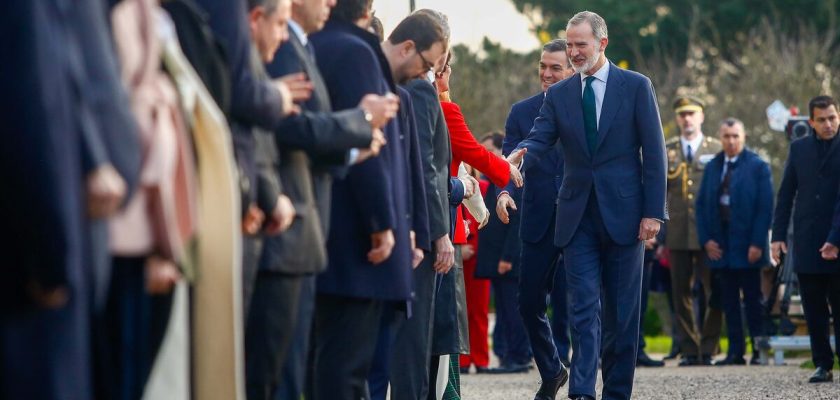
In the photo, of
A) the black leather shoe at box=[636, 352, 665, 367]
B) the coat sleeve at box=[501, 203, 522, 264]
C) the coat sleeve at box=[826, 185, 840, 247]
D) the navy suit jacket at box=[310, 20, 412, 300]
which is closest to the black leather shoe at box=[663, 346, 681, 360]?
the black leather shoe at box=[636, 352, 665, 367]

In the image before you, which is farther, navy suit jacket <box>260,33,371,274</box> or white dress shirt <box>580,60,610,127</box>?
white dress shirt <box>580,60,610,127</box>

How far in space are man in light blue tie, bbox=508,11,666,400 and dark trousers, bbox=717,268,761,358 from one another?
6870 mm

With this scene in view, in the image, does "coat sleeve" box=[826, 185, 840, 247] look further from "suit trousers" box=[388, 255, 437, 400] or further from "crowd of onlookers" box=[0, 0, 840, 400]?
"suit trousers" box=[388, 255, 437, 400]

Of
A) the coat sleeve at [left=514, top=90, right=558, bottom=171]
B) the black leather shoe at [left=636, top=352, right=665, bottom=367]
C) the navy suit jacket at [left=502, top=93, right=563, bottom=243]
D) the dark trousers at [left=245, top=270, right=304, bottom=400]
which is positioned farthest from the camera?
the black leather shoe at [left=636, top=352, right=665, bottom=367]

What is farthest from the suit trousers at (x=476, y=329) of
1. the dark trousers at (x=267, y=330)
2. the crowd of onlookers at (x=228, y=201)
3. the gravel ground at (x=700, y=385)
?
the dark trousers at (x=267, y=330)

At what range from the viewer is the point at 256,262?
17.1 feet

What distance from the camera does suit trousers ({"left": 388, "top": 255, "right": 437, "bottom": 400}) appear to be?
786 cm

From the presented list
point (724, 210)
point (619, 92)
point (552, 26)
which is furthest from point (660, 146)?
point (552, 26)

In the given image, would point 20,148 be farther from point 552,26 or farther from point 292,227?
point 552,26

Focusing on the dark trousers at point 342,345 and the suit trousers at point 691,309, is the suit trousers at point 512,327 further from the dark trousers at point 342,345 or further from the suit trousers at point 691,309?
the dark trousers at point 342,345

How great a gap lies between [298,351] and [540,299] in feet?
16.5

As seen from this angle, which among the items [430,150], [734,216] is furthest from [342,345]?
[734,216]

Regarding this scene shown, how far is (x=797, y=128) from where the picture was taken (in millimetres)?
16812

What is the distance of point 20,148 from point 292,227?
189 centimetres
